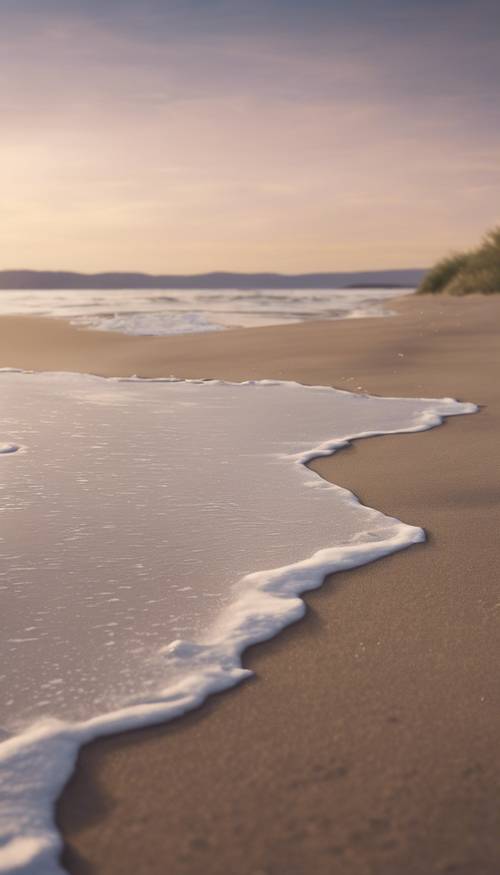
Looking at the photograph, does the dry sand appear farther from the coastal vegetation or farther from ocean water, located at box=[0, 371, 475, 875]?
the coastal vegetation

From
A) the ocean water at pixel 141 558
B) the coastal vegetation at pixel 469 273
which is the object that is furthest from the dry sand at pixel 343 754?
the coastal vegetation at pixel 469 273

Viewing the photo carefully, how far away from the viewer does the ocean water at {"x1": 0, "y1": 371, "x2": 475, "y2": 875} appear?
1.69 metres

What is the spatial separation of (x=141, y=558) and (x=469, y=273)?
1661 cm

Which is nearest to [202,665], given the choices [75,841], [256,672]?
[256,672]

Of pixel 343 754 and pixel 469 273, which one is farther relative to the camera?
pixel 469 273

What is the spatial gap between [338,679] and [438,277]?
19618 millimetres

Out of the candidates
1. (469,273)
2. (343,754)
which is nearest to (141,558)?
(343,754)

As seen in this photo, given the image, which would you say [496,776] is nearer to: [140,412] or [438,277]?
[140,412]

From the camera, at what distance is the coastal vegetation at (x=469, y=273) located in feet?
54.9

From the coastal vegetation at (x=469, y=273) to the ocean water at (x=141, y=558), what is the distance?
489 inches

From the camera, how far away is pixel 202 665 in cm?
192

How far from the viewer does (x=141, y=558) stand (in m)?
2.55

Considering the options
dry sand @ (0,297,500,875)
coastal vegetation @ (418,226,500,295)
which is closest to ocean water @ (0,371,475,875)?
dry sand @ (0,297,500,875)

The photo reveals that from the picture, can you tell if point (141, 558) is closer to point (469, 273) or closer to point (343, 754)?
point (343, 754)
